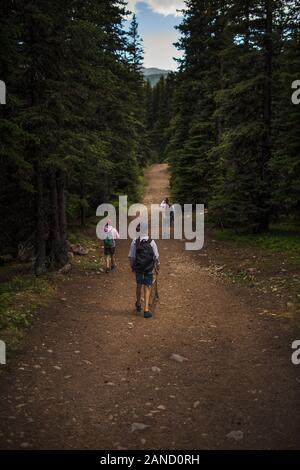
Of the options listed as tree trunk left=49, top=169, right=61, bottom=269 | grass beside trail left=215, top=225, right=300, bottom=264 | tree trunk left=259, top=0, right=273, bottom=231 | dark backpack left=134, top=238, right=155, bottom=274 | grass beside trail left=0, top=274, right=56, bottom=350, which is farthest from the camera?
tree trunk left=259, top=0, right=273, bottom=231

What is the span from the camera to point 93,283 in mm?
14000

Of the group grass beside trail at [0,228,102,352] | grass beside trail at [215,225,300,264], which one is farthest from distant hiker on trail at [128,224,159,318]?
grass beside trail at [215,225,300,264]

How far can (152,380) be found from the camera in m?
7.24

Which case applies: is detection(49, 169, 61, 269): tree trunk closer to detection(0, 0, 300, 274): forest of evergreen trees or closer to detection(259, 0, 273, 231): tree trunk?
detection(0, 0, 300, 274): forest of evergreen trees

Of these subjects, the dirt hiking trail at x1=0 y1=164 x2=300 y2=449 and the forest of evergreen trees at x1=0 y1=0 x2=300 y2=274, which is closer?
the dirt hiking trail at x1=0 y1=164 x2=300 y2=449

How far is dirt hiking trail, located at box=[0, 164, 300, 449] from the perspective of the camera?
220 inches

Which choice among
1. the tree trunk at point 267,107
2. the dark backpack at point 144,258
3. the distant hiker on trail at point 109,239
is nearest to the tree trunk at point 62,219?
the distant hiker on trail at point 109,239

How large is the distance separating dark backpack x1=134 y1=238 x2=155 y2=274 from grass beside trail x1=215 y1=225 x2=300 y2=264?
663 centimetres

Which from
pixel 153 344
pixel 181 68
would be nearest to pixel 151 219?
pixel 181 68

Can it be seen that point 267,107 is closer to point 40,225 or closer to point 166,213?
point 166,213

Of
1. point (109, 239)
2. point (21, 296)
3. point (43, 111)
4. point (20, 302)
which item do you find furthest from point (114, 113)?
point (20, 302)

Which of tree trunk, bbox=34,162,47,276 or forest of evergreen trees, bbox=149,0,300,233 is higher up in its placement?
forest of evergreen trees, bbox=149,0,300,233

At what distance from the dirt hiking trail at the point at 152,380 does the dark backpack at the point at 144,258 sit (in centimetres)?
130

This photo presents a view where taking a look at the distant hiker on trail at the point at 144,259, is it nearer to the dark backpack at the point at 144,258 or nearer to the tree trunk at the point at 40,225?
the dark backpack at the point at 144,258
